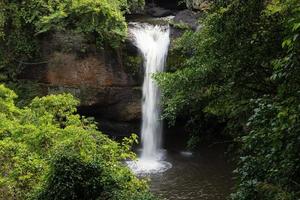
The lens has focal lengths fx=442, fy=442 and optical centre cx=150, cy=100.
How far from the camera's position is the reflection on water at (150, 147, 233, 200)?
13.9m

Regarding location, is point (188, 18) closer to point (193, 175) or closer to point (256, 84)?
point (193, 175)

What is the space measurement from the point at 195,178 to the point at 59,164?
8318 millimetres

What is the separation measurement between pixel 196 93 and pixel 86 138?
2460 mm

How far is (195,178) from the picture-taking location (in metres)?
15.4

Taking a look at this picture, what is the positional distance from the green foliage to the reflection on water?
4.64 meters

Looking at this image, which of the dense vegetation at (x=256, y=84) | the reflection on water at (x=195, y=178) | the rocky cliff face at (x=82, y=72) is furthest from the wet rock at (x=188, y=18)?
the dense vegetation at (x=256, y=84)

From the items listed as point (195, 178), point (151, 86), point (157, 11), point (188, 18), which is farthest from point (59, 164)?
point (157, 11)

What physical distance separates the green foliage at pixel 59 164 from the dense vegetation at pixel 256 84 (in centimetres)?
177

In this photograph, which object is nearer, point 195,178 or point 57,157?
point 57,157

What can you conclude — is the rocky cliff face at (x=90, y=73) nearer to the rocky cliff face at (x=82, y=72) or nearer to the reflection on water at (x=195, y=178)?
the rocky cliff face at (x=82, y=72)

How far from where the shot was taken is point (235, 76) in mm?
7059

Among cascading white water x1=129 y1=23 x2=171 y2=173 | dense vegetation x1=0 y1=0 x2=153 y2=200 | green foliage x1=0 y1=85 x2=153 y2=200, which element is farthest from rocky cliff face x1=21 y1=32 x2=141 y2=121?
green foliage x1=0 y1=85 x2=153 y2=200

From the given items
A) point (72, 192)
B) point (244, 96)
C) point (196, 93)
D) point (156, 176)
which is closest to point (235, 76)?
point (244, 96)

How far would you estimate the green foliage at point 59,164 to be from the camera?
25.8ft
